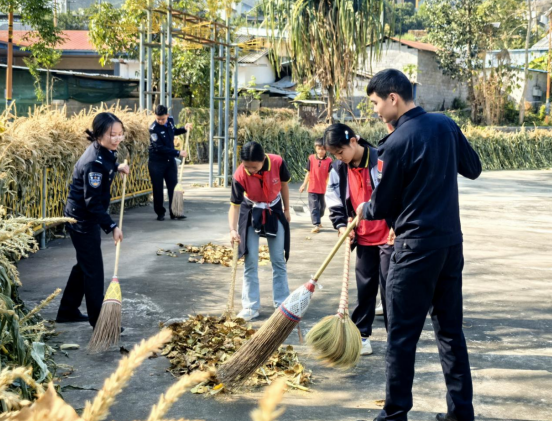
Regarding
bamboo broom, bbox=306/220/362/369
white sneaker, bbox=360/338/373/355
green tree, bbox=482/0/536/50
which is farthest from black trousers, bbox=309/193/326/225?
green tree, bbox=482/0/536/50

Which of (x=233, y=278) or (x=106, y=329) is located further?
(x=233, y=278)

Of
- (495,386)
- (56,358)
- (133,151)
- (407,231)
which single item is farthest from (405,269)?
(133,151)

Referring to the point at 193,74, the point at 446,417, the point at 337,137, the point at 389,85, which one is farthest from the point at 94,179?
the point at 193,74

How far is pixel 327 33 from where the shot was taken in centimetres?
2189

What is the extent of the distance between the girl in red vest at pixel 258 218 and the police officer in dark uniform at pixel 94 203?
48.8 inches

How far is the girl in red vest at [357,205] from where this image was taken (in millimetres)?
5488

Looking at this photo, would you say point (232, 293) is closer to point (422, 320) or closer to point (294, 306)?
point (294, 306)

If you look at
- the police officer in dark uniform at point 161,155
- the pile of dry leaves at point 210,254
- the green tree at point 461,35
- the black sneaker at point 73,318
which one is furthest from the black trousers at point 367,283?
the green tree at point 461,35

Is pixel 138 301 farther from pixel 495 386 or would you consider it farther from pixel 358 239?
pixel 495 386

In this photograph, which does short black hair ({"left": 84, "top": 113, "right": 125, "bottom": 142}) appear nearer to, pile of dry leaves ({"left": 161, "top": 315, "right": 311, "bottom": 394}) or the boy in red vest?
pile of dry leaves ({"left": 161, "top": 315, "right": 311, "bottom": 394})

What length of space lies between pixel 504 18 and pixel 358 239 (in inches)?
1832

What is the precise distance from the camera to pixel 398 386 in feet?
13.5

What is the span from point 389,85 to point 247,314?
130 inches

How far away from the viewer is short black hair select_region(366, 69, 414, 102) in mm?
4129
